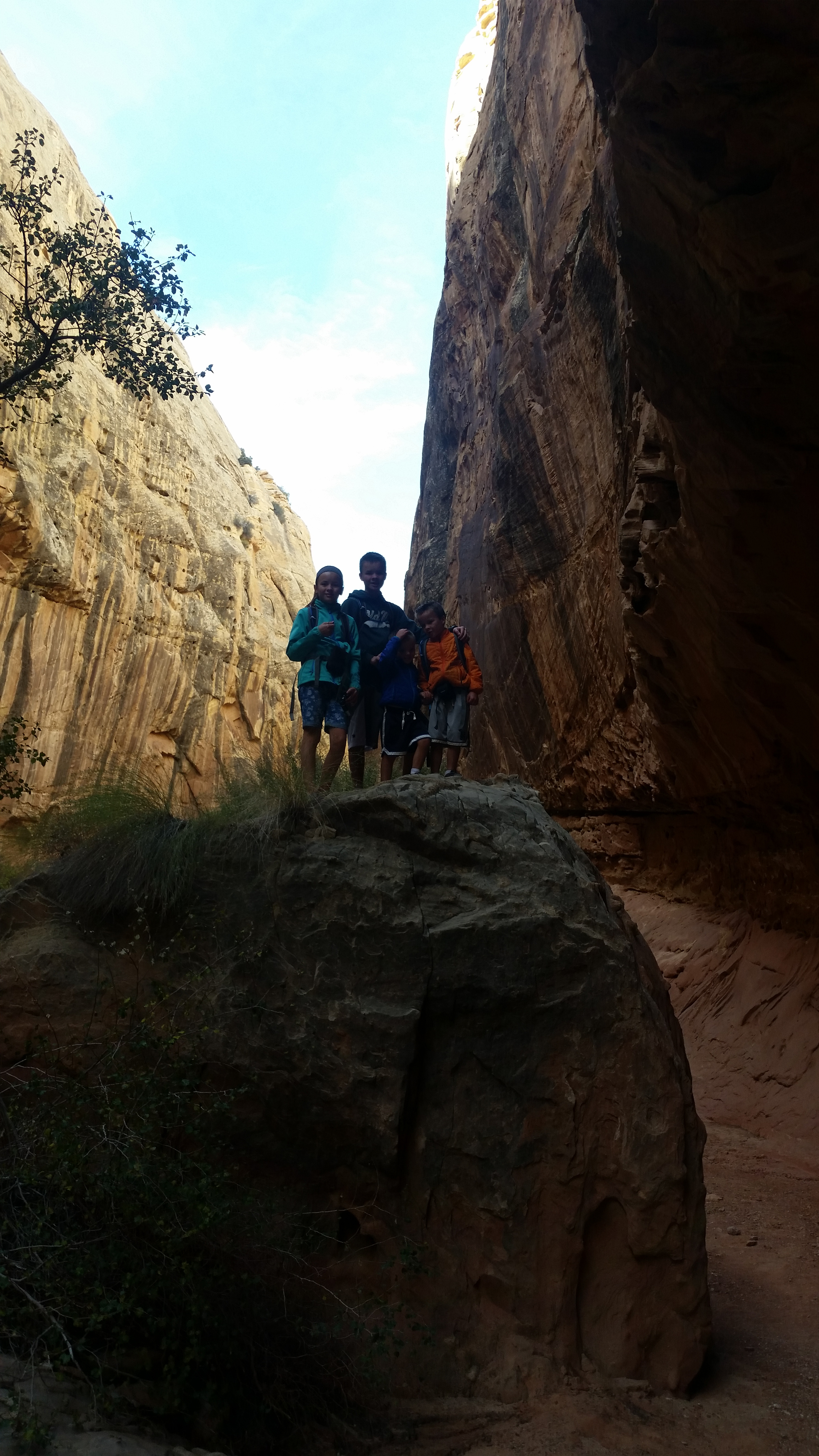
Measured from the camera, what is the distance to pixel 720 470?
227 inches

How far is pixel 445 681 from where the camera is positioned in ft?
26.4

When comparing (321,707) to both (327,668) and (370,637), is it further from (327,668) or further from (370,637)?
(370,637)

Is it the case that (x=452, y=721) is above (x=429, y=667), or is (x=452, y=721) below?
below

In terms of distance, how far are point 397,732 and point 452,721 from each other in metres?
0.62

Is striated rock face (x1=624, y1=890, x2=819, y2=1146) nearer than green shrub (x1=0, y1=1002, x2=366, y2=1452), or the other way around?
green shrub (x1=0, y1=1002, x2=366, y2=1452)

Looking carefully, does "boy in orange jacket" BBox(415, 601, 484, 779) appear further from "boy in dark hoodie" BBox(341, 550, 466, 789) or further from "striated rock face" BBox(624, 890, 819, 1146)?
"striated rock face" BBox(624, 890, 819, 1146)

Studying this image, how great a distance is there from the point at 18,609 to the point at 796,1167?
20861 millimetres

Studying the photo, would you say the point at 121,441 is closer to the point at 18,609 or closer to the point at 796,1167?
the point at 18,609

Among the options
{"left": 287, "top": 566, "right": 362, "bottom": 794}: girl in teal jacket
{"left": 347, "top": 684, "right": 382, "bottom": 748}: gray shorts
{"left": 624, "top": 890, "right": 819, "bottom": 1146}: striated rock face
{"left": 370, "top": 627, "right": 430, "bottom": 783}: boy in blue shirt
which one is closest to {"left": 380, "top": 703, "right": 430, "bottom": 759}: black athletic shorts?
{"left": 370, "top": 627, "right": 430, "bottom": 783}: boy in blue shirt

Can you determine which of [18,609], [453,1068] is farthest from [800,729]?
[18,609]

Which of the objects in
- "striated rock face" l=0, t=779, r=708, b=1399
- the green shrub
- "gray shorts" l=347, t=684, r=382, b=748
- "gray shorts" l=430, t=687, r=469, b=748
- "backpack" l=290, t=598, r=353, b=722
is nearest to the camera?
the green shrub

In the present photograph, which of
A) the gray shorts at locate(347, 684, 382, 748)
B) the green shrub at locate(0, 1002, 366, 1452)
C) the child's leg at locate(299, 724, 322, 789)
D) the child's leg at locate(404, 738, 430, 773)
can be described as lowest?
the green shrub at locate(0, 1002, 366, 1452)

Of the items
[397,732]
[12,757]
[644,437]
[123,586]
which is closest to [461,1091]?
[397,732]

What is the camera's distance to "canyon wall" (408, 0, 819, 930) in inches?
159
